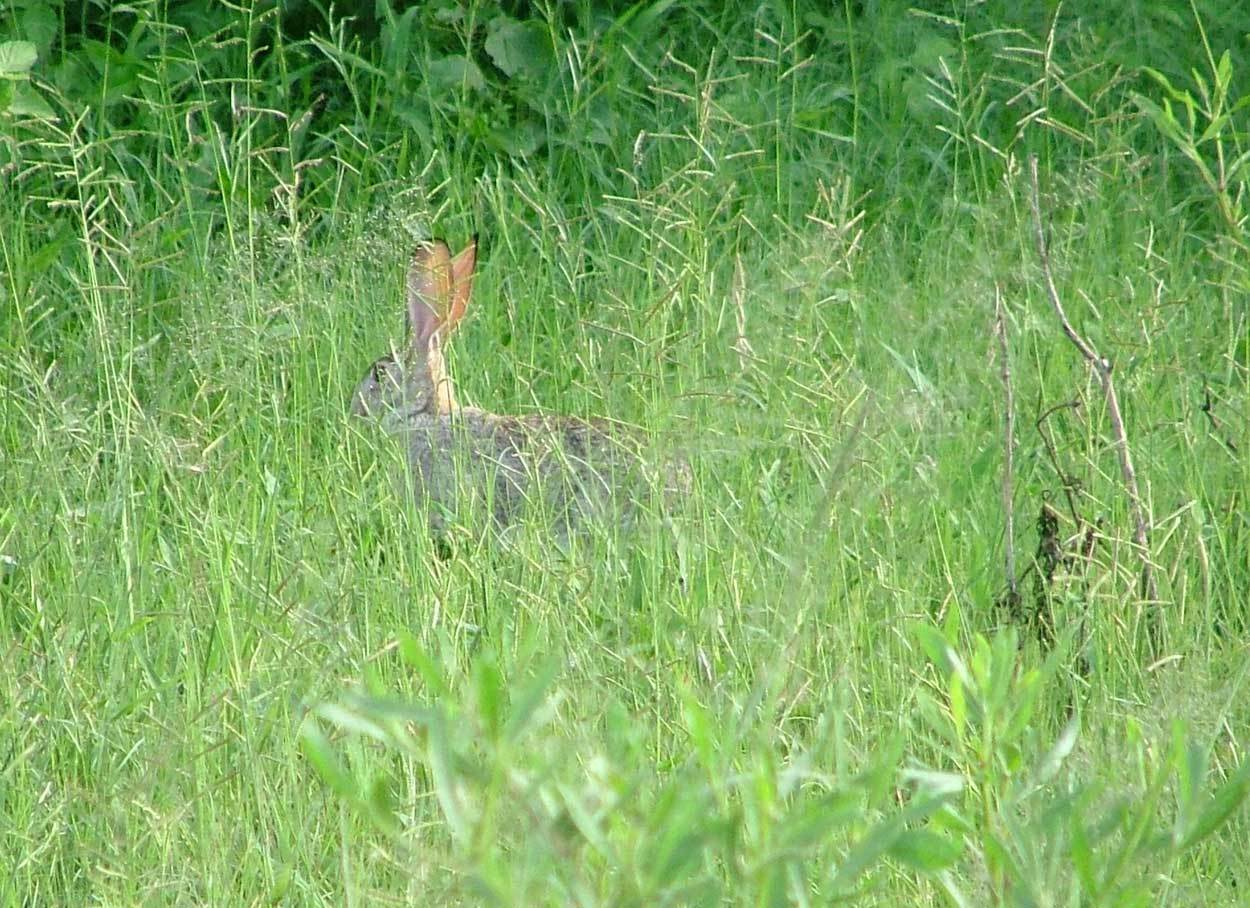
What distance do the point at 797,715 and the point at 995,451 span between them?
92cm

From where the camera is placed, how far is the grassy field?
1.44m

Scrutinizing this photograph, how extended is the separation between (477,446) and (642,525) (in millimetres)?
674

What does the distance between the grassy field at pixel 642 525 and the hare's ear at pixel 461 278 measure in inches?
5.8

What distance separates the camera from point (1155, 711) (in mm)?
2248

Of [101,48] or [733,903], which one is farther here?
[101,48]

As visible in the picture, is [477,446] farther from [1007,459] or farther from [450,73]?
[450,73]

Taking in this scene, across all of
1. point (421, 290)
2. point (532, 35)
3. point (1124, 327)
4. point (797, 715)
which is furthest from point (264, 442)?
point (532, 35)

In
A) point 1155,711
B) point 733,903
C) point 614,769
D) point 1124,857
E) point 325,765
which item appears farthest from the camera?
point 1155,711

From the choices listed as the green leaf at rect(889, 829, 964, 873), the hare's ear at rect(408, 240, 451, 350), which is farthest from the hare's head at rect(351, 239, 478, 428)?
→ the green leaf at rect(889, 829, 964, 873)

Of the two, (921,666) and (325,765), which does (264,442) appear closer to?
(921,666)

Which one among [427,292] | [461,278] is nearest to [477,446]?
[461,278]

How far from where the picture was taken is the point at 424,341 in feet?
13.8

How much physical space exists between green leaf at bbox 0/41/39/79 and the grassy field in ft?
0.41

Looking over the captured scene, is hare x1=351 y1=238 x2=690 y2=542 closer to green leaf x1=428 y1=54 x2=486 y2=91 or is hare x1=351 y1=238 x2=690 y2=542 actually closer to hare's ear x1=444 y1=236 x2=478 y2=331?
hare's ear x1=444 y1=236 x2=478 y2=331
